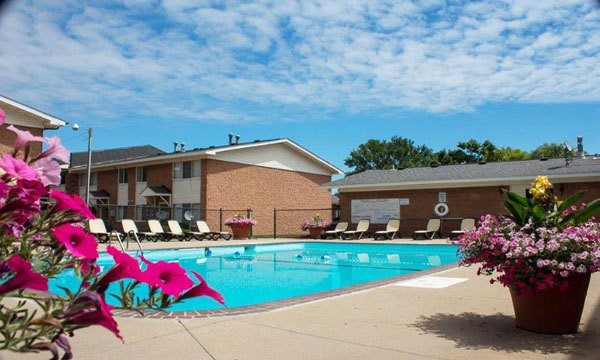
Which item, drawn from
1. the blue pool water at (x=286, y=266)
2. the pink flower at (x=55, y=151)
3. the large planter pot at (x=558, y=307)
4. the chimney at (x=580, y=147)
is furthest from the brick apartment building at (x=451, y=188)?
the pink flower at (x=55, y=151)

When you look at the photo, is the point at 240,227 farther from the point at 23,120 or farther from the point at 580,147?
the point at 580,147

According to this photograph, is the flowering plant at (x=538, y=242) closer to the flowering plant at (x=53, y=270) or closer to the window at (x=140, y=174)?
the flowering plant at (x=53, y=270)

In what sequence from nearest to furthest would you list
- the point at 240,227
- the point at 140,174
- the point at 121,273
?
the point at 121,273 < the point at 240,227 < the point at 140,174

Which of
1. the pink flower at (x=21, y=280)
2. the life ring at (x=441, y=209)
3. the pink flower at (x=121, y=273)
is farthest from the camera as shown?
the life ring at (x=441, y=209)

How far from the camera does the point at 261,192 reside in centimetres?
2972

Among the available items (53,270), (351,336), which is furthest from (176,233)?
(53,270)

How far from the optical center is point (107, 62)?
14.9 metres

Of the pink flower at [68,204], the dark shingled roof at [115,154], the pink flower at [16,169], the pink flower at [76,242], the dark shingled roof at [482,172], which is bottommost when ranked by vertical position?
the pink flower at [76,242]

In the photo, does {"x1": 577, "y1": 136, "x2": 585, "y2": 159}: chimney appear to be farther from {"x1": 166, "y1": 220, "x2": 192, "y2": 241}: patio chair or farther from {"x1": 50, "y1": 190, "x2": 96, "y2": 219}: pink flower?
{"x1": 50, "y1": 190, "x2": 96, "y2": 219}: pink flower

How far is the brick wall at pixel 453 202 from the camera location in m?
21.0

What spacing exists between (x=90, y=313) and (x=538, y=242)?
4.20m

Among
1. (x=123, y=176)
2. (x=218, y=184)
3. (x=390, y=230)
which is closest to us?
(x=390, y=230)

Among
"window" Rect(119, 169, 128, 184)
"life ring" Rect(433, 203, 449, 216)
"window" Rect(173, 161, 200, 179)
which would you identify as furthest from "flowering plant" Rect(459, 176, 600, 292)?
"window" Rect(119, 169, 128, 184)

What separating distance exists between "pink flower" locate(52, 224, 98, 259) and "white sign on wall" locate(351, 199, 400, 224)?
2462 centimetres
